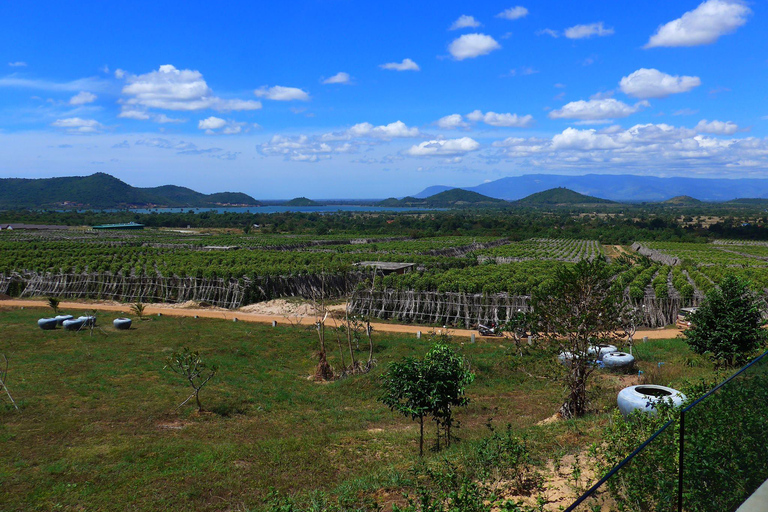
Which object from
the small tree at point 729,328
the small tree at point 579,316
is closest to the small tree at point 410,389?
the small tree at point 579,316

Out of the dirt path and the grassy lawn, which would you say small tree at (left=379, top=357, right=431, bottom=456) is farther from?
the dirt path

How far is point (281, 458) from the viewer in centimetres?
966

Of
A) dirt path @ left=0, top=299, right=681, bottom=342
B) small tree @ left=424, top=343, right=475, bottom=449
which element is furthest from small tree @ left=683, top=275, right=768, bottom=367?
small tree @ left=424, top=343, right=475, bottom=449

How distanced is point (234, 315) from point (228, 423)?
18676 millimetres

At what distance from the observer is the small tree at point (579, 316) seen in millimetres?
10617

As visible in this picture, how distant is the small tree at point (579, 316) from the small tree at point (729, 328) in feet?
16.8

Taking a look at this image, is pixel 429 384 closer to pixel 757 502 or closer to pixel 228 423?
pixel 757 502

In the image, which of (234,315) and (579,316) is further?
(234,315)

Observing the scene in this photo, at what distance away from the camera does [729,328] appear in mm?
13805

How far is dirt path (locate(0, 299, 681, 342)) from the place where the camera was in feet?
82.8

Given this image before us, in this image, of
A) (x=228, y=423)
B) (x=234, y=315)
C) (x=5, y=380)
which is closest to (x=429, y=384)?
(x=228, y=423)

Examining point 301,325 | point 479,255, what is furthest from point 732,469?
point 479,255

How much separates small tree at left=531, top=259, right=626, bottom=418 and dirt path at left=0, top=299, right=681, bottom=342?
13.2 meters

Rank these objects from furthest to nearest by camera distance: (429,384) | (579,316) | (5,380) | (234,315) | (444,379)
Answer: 1. (234,315)
2. (5,380)
3. (579,316)
4. (444,379)
5. (429,384)
